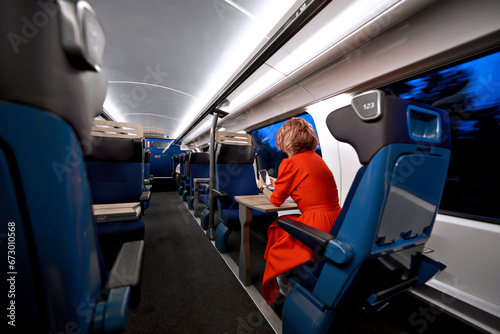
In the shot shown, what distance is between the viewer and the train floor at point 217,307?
5.70ft

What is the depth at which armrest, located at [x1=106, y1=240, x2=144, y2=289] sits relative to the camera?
695 mm

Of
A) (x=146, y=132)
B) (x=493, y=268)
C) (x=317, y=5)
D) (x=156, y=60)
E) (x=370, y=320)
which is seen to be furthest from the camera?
(x=146, y=132)

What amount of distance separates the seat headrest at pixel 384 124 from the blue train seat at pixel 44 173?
1.13m

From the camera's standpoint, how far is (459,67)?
Answer: 205cm

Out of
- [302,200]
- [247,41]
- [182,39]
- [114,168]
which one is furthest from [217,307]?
[182,39]

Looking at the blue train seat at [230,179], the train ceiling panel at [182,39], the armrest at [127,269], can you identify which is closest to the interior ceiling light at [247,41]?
the train ceiling panel at [182,39]

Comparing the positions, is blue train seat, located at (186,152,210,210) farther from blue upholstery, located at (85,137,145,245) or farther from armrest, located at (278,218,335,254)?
armrest, located at (278,218,335,254)

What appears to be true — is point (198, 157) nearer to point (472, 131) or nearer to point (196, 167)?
point (196, 167)

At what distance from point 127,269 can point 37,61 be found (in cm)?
75

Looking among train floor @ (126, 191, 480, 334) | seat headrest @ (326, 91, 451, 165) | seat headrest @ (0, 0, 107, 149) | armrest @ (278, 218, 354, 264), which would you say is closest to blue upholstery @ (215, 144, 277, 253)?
train floor @ (126, 191, 480, 334)

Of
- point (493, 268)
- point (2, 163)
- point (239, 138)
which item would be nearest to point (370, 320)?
point (493, 268)

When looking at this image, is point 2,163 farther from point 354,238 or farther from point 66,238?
point 354,238

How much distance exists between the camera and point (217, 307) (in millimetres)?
1944

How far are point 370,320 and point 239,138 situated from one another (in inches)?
129
